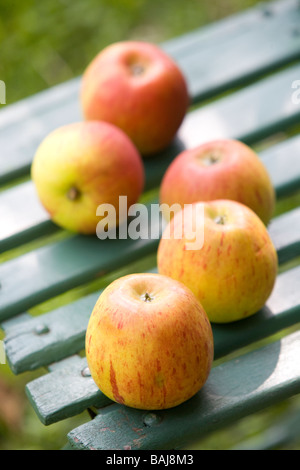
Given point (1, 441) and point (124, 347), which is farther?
point (1, 441)

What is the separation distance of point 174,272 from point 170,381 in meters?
0.21

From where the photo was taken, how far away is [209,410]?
107 cm

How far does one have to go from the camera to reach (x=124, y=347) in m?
1.00

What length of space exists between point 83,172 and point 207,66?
601 mm

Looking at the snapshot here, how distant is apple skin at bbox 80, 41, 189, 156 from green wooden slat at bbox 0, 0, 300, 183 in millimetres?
153

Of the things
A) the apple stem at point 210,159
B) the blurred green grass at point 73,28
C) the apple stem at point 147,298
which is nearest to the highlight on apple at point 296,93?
the apple stem at point 210,159

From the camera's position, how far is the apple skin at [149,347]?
1.00 m

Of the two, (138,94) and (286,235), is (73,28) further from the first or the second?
(286,235)

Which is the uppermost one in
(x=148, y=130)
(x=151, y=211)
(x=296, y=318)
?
(x=148, y=130)

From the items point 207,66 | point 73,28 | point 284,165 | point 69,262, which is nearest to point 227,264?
point 69,262

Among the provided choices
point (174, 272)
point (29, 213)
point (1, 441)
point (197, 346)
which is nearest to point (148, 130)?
point (29, 213)

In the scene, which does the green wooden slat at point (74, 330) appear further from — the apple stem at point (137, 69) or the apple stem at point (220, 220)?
the apple stem at point (137, 69)

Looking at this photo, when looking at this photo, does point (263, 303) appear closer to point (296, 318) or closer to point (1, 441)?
point (296, 318)

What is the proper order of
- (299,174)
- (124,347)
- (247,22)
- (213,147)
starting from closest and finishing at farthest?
1. (124,347)
2. (213,147)
3. (299,174)
4. (247,22)
